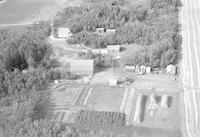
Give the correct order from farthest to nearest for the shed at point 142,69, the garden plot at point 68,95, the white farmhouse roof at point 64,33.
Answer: the white farmhouse roof at point 64,33, the shed at point 142,69, the garden plot at point 68,95

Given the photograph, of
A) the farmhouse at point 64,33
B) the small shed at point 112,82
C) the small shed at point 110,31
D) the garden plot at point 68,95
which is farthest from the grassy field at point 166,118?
the farmhouse at point 64,33

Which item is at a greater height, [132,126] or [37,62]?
[37,62]

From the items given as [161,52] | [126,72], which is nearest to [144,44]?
[161,52]

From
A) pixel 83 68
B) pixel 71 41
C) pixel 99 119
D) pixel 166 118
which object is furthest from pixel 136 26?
pixel 99 119

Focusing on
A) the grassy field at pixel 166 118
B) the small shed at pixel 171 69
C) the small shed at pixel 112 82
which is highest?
the small shed at pixel 171 69

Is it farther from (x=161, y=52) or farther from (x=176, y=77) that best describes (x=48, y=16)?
(x=176, y=77)

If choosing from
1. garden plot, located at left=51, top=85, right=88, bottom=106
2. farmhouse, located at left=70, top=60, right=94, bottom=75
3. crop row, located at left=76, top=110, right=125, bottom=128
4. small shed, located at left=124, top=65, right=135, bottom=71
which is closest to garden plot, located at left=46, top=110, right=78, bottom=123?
crop row, located at left=76, top=110, right=125, bottom=128

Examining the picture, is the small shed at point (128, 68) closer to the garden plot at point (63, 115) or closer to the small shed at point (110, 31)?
the garden plot at point (63, 115)
